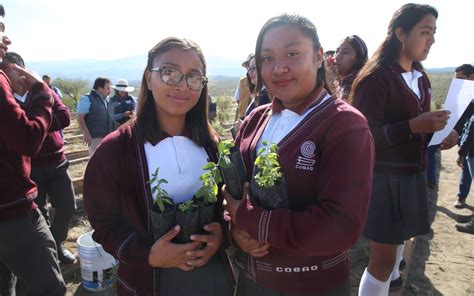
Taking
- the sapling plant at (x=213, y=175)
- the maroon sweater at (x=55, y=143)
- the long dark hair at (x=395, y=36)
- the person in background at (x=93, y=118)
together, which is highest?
the long dark hair at (x=395, y=36)

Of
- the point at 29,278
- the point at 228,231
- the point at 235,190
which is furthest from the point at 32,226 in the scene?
the point at 235,190

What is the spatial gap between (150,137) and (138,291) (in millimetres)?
754

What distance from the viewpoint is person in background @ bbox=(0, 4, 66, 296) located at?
198 centimetres

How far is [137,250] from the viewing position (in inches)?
61.8

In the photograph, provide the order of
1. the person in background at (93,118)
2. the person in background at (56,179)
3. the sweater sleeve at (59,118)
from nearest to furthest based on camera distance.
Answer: the sweater sleeve at (59,118), the person in background at (56,179), the person in background at (93,118)

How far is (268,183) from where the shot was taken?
4.37 feet

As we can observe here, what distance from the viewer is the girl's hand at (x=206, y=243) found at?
1492 millimetres

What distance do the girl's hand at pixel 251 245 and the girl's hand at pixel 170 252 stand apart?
19 centimetres

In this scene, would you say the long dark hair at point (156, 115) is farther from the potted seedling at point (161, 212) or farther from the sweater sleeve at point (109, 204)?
the potted seedling at point (161, 212)

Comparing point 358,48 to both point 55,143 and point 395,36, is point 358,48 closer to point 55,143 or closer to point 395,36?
point 395,36

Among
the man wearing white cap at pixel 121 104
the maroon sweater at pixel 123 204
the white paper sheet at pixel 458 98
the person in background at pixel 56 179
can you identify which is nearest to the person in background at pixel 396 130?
the white paper sheet at pixel 458 98

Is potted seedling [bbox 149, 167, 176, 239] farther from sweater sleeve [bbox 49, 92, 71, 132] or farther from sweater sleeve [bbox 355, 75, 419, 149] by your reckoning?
sweater sleeve [bbox 49, 92, 71, 132]

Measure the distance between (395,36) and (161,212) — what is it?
207cm

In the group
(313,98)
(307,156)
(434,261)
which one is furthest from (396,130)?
(434,261)
